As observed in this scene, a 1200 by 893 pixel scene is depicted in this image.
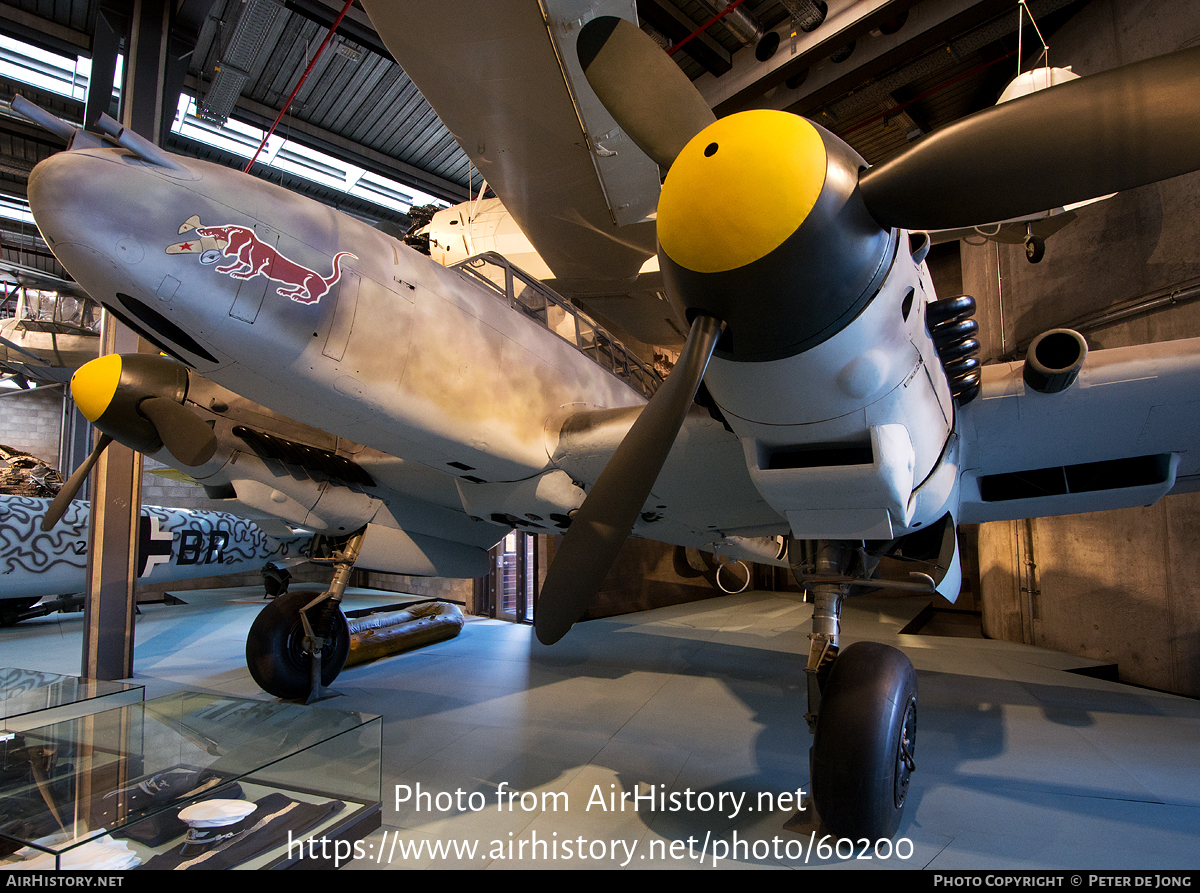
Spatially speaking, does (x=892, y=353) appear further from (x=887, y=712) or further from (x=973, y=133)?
(x=887, y=712)

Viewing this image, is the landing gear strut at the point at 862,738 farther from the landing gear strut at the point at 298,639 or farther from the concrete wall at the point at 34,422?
the concrete wall at the point at 34,422

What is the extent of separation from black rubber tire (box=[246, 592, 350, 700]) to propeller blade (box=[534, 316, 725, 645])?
3.81 m

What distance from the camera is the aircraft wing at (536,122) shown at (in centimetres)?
394

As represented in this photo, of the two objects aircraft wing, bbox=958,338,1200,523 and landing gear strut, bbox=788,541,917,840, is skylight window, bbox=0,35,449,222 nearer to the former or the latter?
aircraft wing, bbox=958,338,1200,523

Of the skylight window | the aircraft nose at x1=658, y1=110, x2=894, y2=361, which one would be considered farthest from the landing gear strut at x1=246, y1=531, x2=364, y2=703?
the skylight window

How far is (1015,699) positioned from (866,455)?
14.4ft

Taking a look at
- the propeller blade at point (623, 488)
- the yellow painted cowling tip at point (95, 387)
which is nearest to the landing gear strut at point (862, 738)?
the propeller blade at point (623, 488)

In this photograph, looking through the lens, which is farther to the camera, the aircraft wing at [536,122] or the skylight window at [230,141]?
the skylight window at [230,141]

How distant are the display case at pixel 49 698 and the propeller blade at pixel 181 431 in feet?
4.54

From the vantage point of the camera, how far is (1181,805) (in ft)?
9.95

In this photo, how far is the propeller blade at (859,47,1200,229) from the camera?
151 centimetres

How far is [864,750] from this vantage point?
249cm

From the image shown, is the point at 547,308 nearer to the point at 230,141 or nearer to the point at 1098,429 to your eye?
the point at 1098,429

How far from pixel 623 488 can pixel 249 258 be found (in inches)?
82.0
